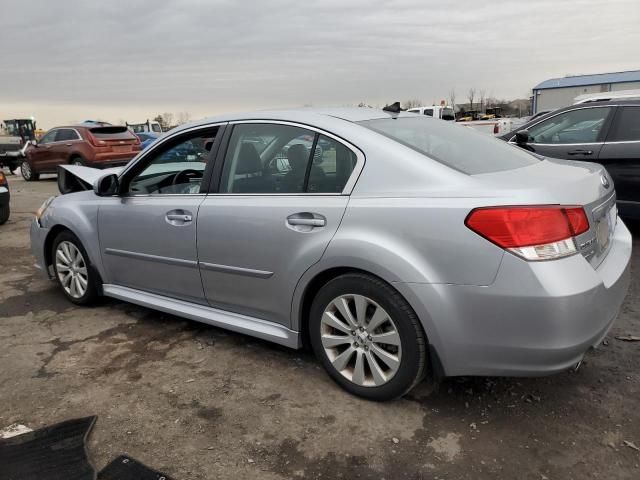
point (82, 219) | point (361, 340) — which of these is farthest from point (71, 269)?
point (361, 340)

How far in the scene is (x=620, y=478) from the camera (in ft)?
7.20

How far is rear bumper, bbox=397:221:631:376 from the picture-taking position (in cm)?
224

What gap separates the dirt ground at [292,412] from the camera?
2346 mm

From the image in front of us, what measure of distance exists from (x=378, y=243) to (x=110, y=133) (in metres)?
14.5

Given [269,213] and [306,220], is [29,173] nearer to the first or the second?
[269,213]

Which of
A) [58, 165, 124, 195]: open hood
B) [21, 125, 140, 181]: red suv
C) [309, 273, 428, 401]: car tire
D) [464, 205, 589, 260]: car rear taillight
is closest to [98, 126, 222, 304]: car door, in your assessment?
[309, 273, 428, 401]: car tire

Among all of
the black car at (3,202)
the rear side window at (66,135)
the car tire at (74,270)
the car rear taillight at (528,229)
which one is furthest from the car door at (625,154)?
the rear side window at (66,135)

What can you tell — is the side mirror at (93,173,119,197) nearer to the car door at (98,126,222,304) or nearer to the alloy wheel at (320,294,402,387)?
the car door at (98,126,222,304)

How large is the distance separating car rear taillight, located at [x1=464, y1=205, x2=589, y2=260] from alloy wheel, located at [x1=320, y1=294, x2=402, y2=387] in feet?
2.17

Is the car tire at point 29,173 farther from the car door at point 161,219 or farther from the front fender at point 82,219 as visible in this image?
the car door at point 161,219

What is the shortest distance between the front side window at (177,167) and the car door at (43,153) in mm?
13620

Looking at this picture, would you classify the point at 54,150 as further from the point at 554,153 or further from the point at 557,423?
the point at 557,423

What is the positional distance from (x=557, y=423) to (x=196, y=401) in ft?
6.16

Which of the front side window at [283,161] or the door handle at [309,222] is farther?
the front side window at [283,161]
